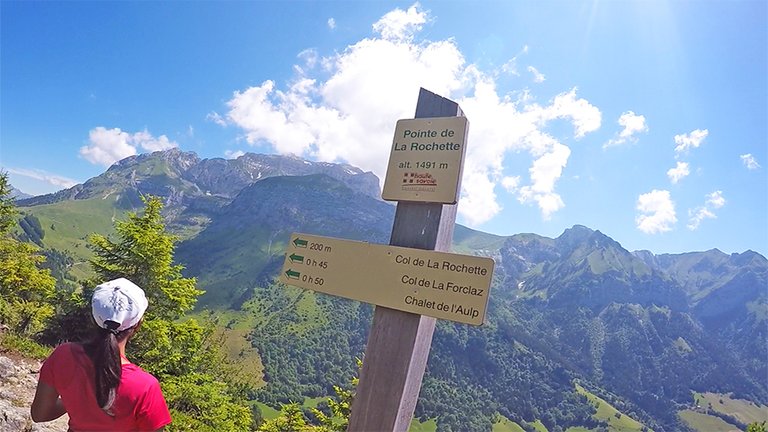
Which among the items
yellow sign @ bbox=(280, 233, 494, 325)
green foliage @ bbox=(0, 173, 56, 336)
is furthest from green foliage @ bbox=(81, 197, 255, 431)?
yellow sign @ bbox=(280, 233, 494, 325)

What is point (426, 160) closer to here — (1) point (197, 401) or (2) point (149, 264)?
(1) point (197, 401)

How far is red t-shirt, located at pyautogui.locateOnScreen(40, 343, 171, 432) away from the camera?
245 centimetres

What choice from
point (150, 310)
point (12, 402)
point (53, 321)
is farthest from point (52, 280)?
point (12, 402)

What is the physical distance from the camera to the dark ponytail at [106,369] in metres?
2.41

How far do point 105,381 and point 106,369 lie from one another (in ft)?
0.22

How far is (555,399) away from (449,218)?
215093 mm

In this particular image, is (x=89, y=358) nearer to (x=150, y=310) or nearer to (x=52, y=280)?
(x=150, y=310)

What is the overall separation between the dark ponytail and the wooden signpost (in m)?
1.14

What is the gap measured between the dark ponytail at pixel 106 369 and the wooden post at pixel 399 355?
4.60 feet

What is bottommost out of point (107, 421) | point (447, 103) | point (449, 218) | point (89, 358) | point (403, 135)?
point (107, 421)

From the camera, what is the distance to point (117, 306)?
8.36ft

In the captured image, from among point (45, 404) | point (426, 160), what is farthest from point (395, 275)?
point (45, 404)

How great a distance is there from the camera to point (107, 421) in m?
2.46

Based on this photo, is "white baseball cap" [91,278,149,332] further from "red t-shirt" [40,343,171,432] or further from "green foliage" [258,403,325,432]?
"green foliage" [258,403,325,432]
